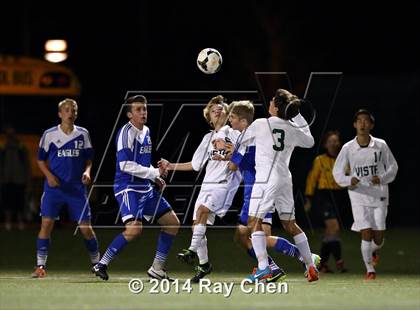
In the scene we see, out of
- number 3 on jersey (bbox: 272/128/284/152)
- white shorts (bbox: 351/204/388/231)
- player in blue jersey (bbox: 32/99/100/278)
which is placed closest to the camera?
number 3 on jersey (bbox: 272/128/284/152)

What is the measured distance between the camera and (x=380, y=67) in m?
33.9

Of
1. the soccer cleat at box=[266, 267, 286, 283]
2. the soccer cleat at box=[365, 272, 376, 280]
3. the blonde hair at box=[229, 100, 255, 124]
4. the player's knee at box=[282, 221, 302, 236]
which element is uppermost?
the blonde hair at box=[229, 100, 255, 124]

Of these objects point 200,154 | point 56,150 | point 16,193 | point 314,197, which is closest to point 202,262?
point 200,154

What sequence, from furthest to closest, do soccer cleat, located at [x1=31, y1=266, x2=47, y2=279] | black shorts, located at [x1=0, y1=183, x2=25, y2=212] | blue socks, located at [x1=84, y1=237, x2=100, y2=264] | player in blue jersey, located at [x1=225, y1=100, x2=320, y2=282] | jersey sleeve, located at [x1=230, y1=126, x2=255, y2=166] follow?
1. black shorts, located at [x1=0, y1=183, x2=25, y2=212]
2. blue socks, located at [x1=84, y1=237, x2=100, y2=264]
3. soccer cleat, located at [x1=31, y1=266, x2=47, y2=279]
4. player in blue jersey, located at [x1=225, y1=100, x2=320, y2=282]
5. jersey sleeve, located at [x1=230, y1=126, x2=255, y2=166]

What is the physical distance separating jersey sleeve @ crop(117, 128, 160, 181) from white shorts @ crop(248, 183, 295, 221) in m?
1.22

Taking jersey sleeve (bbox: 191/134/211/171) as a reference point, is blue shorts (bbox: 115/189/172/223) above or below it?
below

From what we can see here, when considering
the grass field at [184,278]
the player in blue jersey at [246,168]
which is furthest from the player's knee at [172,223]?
the player in blue jersey at [246,168]

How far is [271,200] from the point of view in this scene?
1312cm

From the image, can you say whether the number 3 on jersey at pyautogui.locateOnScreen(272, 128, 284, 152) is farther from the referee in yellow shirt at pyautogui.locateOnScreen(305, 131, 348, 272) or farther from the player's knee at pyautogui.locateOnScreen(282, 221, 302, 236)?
the referee in yellow shirt at pyautogui.locateOnScreen(305, 131, 348, 272)

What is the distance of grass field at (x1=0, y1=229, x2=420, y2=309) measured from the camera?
11.4 m

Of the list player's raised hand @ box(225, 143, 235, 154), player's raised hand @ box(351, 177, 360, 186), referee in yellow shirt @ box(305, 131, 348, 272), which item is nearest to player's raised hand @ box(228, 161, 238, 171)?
player's raised hand @ box(225, 143, 235, 154)

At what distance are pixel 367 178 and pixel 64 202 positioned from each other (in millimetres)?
3670

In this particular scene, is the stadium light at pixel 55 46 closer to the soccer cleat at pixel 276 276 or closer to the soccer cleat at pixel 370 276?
the soccer cleat at pixel 370 276

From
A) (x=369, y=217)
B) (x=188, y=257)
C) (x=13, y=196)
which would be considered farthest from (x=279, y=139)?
(x=13, y=196)
